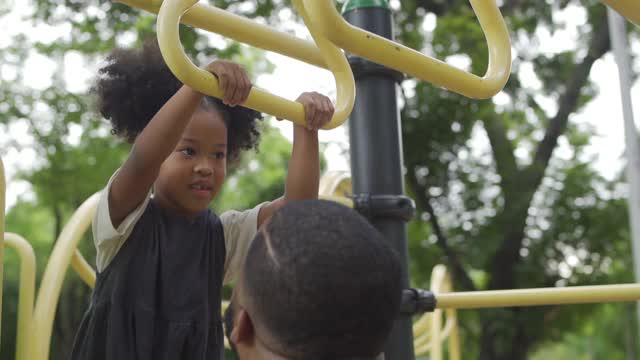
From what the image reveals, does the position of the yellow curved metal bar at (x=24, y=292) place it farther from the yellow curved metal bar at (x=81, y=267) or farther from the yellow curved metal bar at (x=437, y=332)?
the yellow curved metal bar at (x=437, y=332)

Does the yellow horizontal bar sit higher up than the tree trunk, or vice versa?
the yellow horizontal bar

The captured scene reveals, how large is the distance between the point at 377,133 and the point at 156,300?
606 millimetres

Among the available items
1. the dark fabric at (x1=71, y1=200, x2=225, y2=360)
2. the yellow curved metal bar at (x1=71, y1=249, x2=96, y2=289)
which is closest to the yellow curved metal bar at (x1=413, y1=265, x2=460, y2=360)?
the yellow curved metal bar at (x1=71, y1=249, x2=96, y2=289)

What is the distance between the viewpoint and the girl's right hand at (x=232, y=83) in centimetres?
105

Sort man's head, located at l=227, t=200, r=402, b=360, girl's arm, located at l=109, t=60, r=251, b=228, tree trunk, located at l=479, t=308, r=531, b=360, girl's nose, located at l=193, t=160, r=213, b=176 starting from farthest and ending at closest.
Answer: tree trunk, located at l=479, t=308, r=531, b=360 < girl's nose, located at l=193, t=160, r=213, b=176 < girl's arm, located at l=109, t=60, r=251, b=228 < man's head, located at l=227, t=200, r=402, b=360

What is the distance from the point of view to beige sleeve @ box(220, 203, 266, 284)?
1390 millimetres

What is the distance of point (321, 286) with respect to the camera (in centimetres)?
72

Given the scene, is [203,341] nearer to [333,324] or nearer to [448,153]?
[333,324]

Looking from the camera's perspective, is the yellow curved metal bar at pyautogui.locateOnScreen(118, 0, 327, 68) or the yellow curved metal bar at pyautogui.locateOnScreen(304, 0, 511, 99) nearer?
the yellow curved metal bar at pyautogui.locateOnScreen(304, 0, 511, 99)

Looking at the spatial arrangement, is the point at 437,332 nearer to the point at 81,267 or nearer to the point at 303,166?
the point at 81,267

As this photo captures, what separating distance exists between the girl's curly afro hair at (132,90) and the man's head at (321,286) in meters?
0.65

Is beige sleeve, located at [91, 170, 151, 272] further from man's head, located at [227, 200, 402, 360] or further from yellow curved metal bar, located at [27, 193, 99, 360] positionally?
man's head, located at [227, 200, 402, 360]

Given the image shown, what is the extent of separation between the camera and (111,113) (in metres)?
1.41

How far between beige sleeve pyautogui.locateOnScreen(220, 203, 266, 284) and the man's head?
2.00 ft
